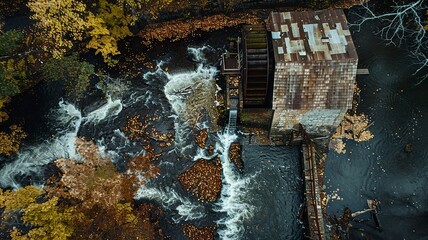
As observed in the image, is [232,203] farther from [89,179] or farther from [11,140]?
[11,140]

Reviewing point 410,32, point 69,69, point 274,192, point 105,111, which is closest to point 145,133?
point 105,111

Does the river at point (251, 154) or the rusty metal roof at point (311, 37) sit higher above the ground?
the rusty metal roof at point (311, 37)

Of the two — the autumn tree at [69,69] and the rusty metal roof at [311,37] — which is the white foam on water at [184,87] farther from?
the rusty metal roof at [311,37]

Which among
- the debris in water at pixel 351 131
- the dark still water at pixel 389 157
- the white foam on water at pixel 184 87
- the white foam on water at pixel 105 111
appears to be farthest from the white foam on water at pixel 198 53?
the dark still water at pixel 389 157

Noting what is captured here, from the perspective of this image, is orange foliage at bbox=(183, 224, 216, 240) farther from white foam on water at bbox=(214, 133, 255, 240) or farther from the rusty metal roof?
the rusty metal roof

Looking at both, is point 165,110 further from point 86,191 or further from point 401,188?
point 401,188

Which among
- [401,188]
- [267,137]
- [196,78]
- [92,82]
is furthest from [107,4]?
[401,188]

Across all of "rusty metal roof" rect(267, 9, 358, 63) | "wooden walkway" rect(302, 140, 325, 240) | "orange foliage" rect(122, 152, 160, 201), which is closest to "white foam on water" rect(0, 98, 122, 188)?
"orange foliage" rect(122, 152, 160, 201)
